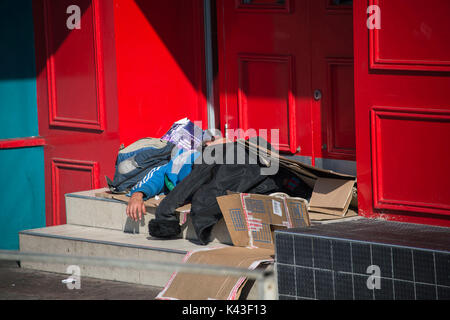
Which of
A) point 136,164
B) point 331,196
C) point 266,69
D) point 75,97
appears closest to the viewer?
point 331,196

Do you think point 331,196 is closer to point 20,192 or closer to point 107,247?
point 107,247

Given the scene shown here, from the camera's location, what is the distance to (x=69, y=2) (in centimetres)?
728

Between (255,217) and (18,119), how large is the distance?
10.4 feet

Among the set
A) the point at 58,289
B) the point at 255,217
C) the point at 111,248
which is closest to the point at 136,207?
the point at 111,248

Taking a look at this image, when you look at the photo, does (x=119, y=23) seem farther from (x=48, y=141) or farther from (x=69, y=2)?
(x=48, y=141)

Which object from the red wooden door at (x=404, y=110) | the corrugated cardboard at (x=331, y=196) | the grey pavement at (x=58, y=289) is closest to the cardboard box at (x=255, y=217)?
the corrugated cardboard at (x=331, y=196)

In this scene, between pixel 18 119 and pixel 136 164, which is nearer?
pixel 136 164

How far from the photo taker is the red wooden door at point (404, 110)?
17.1ft

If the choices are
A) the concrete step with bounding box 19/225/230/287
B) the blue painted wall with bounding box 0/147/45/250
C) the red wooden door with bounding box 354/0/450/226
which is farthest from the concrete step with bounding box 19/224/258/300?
the red wooden door with bounding box 354/0/450/226

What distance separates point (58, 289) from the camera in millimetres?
5961

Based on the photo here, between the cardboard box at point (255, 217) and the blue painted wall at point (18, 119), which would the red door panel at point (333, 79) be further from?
the blue painted wall at point (18, 119)

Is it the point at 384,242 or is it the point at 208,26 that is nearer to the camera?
the point at 384,242

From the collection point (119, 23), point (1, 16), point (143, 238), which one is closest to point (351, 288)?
point (143, 238)

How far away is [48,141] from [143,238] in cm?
197
